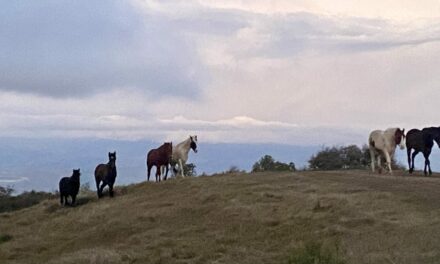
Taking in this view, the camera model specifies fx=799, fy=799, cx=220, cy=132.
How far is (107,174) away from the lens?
29.3 meters

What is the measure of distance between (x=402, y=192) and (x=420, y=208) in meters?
2.23

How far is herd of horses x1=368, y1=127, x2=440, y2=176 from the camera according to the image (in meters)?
28.6

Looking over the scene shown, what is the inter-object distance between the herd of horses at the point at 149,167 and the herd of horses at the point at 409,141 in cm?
770

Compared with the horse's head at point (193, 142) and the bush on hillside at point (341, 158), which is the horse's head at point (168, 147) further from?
the bush on hillside at point (341, 158)

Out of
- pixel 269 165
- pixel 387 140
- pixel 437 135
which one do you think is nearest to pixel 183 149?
pixel 387 140

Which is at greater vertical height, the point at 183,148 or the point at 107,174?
the point at 183,148

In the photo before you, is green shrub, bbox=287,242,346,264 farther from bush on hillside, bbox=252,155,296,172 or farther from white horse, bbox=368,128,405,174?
bush on hillside, bbox=252,155,296,172

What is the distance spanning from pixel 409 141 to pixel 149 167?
36.2ft

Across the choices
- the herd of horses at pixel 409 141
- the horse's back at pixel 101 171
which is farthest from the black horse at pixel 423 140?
the horse's back at pixel 101 171

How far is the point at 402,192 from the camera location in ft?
75.7

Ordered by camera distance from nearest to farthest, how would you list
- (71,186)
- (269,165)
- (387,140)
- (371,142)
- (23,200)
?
1. (387,140)
2. (371,142)
3. (71,186)
4. (23,200)
5. (269,165)

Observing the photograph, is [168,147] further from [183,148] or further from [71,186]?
[71,186]

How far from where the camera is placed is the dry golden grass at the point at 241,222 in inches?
734

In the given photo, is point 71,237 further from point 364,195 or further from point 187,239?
point 364,195
